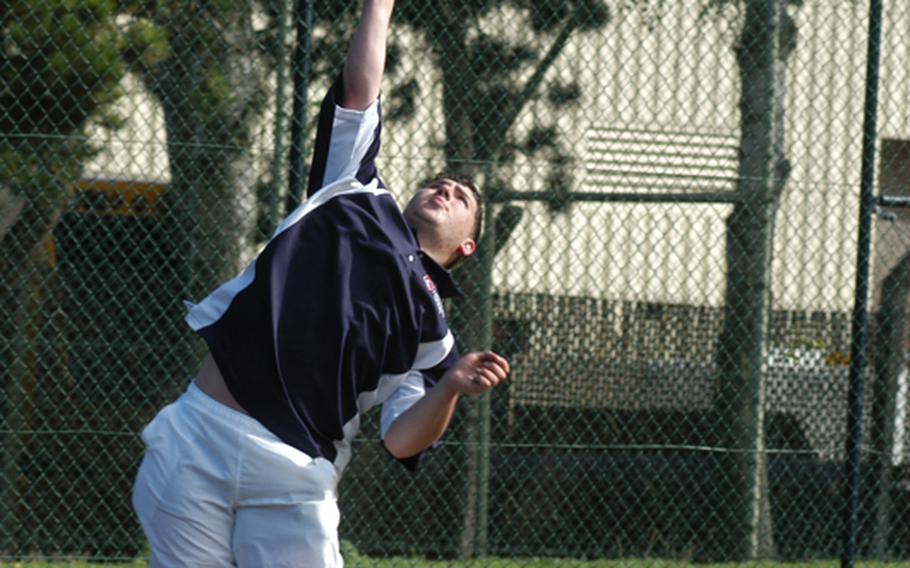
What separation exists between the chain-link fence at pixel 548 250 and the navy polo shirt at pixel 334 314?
8.22 ft

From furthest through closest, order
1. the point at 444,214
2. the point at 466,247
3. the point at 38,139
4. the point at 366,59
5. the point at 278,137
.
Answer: the point at 278,137 < the point at 38,139 < the point at 466,247 < the point at 444,214 < the point at 366,59

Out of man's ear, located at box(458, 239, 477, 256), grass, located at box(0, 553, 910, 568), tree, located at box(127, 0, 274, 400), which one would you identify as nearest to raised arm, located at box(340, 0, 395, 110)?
man's ear, located at box(458, 239, 477, 256)

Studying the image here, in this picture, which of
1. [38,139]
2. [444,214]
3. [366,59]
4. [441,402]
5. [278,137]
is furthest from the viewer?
[278,137]

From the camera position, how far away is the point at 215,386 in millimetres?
2771

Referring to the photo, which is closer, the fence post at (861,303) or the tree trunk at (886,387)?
the fence post at (861,303)

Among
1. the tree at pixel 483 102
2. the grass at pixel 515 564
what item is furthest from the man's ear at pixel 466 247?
the grass at pixel 515 564

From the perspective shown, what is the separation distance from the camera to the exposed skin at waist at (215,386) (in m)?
2.74

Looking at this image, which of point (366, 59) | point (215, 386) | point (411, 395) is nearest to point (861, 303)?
point (411, 395)

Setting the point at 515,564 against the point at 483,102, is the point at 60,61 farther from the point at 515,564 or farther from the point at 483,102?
the point at 515,564

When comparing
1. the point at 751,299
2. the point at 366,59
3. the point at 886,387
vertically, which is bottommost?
the point at 886,387

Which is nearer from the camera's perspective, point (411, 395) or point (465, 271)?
point (411, 395)

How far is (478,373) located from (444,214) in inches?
22.2

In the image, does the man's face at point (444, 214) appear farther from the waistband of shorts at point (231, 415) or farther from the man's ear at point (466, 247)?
the waistband of shorts at point (231, 415)

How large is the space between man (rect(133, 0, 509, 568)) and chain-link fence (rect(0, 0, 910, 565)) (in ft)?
8.28
